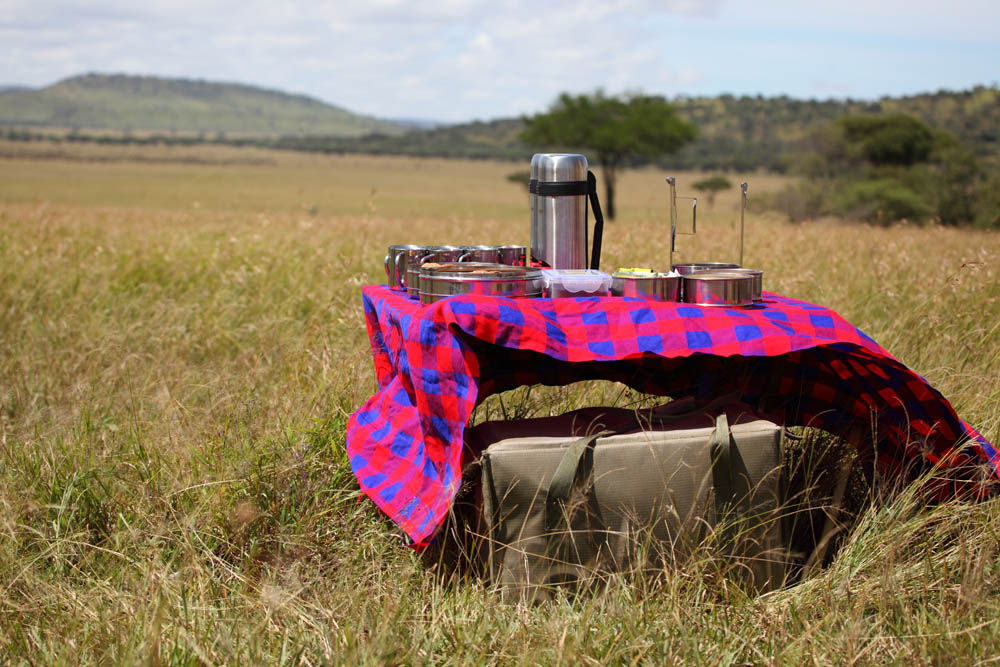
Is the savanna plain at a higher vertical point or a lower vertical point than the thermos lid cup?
lower

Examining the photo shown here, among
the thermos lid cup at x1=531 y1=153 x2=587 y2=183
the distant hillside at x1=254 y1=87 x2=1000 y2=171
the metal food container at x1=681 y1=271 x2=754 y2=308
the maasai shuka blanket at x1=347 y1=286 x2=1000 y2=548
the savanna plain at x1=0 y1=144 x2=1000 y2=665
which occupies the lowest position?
the savanna plain at x1=0 y1=144 x2=1000 y2=665

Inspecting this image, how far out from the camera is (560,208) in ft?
9.21

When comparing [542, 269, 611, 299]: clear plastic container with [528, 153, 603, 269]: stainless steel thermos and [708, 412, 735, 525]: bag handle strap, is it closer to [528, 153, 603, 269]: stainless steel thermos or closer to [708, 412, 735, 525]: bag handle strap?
[528, 153, 603, 269]: stainless steel thermos

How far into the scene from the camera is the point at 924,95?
8300 centimetres

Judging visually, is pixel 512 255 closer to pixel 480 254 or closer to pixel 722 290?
pixel 480 254

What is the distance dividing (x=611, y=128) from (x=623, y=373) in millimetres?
37464

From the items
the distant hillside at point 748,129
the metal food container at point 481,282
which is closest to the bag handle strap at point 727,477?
the metal food container at point 481,282

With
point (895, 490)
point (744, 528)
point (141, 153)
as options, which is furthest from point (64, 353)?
point (141, 153)

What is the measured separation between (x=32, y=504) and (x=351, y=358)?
1.30m

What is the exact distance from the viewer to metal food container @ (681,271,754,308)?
7.79ft

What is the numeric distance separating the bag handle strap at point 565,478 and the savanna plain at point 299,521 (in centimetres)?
23

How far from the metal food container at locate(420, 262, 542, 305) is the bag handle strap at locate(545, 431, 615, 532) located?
48cm

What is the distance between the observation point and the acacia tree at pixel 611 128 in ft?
128

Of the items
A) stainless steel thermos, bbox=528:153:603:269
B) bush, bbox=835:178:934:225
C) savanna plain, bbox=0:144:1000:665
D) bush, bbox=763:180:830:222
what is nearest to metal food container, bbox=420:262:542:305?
stainless steel thermos, bbox=528:153:603:269
